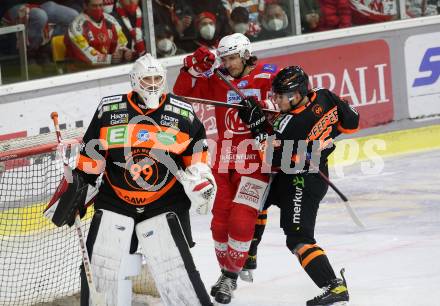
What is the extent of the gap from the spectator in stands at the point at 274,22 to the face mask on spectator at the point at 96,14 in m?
1.51

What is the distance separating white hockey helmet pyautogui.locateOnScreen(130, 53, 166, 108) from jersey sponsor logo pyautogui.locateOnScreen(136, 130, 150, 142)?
0.11 meters

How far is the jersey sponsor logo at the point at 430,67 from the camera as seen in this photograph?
9930 millimetres

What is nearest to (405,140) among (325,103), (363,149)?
(363,149)

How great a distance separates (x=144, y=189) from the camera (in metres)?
4.62

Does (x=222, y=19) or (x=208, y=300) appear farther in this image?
(x=222, y=19)

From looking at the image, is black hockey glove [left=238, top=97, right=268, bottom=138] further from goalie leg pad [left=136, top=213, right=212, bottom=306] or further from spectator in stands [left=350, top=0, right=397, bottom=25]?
spectator in stands [left=350, top=0, right=397, bottom=25]

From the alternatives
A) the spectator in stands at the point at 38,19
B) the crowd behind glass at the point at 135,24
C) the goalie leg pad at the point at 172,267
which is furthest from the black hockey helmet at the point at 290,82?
the spectator in stands at the point at 38,19

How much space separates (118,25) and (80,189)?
4145 mm

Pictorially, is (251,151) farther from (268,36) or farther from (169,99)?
(268,36)

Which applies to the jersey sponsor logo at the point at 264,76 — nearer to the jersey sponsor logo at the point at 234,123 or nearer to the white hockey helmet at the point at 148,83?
the jersey sponsor logo at the point at 234,123

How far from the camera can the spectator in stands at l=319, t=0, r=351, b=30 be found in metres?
9.64

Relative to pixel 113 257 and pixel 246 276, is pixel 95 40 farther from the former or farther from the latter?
pixel 113 257

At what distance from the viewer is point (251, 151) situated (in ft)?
18.6

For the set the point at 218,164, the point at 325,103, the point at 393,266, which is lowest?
the point at 393,266
